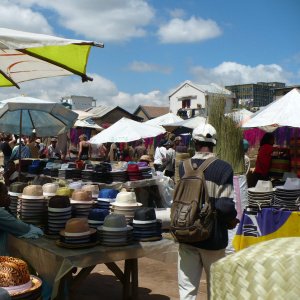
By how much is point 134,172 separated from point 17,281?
5138 mm

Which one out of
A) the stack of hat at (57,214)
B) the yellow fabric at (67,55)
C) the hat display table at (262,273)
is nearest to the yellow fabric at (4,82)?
the yellow fabric at (67,55)

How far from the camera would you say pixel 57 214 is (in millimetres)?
4035

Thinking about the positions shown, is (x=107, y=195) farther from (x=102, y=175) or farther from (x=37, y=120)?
(x=37, y=120)

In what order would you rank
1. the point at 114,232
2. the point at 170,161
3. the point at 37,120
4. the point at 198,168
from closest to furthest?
the point at 198,168 < the point at 114,232 < the point at 37,120 < the point at 170,161

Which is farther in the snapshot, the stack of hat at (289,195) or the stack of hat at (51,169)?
the stack of hat at (51,169)

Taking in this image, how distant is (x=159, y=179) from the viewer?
8.33 metres

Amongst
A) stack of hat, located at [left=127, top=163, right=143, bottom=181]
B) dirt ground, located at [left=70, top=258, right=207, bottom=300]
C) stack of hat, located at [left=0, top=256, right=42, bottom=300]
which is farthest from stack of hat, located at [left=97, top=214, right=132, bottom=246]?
stack of hat, located at [left=127, top=163, right=143, bottom=181]

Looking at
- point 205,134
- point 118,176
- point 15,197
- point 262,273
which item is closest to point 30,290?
point 205,134

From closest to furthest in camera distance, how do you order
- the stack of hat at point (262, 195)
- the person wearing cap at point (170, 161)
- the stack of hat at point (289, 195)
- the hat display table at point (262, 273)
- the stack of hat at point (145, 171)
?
the hat display table at point (262, 273), the stack of hat at point (289, 195), the stack of hat at point (262, 195), the stack of hat at point (145, 171), the person wearing cap at point (170, 161)

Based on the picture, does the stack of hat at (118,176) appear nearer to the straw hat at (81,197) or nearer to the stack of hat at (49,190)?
the stack of hat at (49,190)

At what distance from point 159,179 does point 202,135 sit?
4915mm

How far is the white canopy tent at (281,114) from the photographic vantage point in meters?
5.91

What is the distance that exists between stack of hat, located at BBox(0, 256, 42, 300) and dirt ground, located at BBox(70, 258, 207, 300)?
2171mm

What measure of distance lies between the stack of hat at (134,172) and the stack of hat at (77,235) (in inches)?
150
